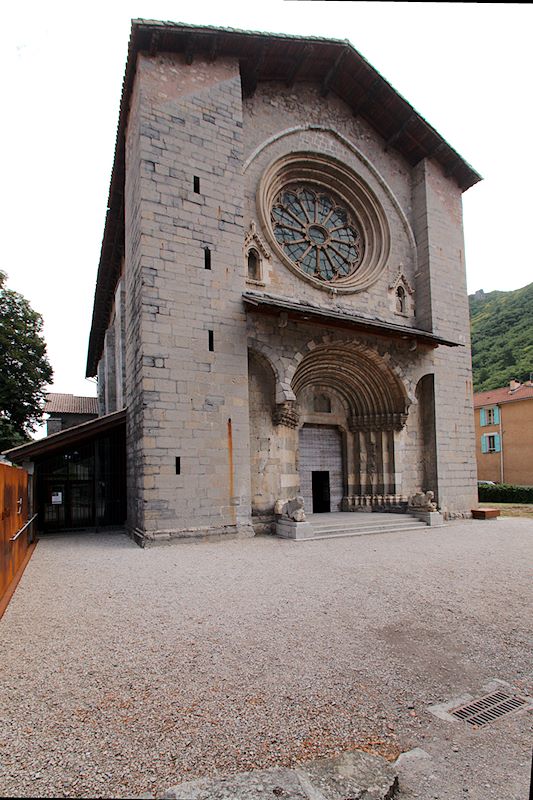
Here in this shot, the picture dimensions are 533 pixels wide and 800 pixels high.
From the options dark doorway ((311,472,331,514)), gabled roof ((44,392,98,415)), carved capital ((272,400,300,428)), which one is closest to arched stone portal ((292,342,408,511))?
dark doorway ((311,472,331,514))

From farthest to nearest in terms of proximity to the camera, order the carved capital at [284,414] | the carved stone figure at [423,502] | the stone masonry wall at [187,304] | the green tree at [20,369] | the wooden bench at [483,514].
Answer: the green tree at [20,369] → the wooden bench at [483,514] → the carved stone figure at [423,502] → the carved capital at [284,414] → the stone masonry wall at [187,304]

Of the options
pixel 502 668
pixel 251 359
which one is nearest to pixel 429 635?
pixel 502 668

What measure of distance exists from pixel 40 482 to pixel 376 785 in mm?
10554

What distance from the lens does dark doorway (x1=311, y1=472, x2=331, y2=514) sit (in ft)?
43.3

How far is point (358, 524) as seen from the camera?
1070cm

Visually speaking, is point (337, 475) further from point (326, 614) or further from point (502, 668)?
point (502, 668)

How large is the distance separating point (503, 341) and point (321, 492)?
35.0 metres

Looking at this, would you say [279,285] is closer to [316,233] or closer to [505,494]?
[316,233]

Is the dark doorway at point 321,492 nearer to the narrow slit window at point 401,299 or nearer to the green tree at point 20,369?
the narrow slit window at point 401,299

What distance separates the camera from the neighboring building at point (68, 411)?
26.2 metres

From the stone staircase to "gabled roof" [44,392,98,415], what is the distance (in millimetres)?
19971

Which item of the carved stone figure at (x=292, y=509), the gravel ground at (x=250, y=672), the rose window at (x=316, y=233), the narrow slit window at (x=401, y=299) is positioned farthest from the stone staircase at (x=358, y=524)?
the rose window at (x=316, y=233)

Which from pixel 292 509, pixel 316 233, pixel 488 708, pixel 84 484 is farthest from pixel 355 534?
pixel 316 233

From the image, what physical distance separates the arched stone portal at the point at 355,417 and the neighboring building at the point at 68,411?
17.5 metres
